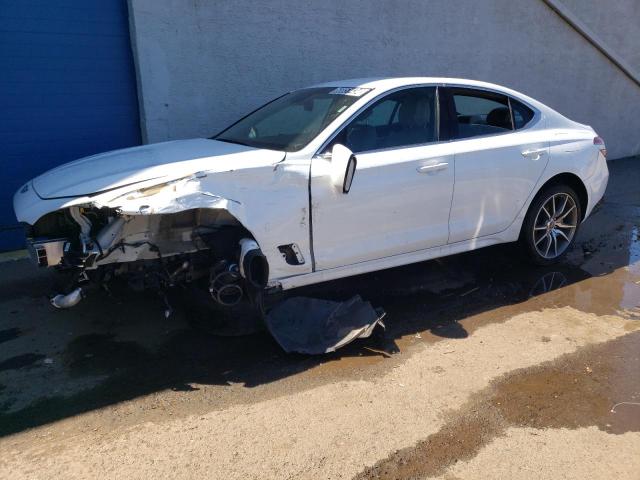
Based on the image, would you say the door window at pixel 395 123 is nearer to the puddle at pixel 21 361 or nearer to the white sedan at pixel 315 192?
the white sedan at pixel 315 192

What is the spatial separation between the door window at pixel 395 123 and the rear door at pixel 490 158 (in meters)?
0.17

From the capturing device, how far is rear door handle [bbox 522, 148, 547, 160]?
4731 mm

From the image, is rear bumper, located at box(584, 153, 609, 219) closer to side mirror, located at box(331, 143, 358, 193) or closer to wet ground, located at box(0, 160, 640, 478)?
wet ground, located at box(0, 160, 640, 478)

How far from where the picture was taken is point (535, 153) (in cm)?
479

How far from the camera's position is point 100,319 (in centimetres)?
416

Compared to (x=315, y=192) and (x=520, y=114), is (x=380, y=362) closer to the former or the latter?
(x=315, y=192)

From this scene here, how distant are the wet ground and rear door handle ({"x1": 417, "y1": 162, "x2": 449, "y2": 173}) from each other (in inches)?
44.5

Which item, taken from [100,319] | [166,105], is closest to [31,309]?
[100,319]

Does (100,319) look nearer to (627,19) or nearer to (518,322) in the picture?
(518,322)

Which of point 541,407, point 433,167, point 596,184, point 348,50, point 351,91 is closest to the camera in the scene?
point 541,407

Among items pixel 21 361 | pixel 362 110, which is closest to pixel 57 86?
pixel 21 361

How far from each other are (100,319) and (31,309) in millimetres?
646

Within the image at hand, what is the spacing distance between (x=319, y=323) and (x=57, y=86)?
12.7 ft

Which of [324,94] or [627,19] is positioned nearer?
[324,94]
